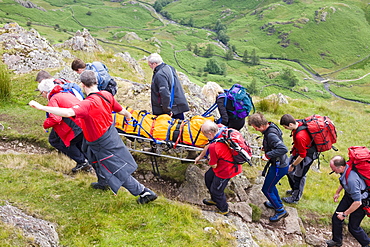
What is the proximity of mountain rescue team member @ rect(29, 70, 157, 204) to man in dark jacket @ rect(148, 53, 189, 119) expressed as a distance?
7.33 feet

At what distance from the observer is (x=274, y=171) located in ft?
24.8

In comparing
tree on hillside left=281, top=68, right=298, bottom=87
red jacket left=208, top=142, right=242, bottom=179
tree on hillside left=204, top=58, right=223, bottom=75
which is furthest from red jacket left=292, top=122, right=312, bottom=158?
tree on hillside left=204, top=58, right=223, bottom=75

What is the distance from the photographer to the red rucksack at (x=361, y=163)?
6297 mm

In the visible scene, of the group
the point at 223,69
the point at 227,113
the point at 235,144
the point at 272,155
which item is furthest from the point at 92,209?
the point at 223,69

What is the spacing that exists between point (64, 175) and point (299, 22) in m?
214

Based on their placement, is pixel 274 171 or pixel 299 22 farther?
pixel 299 22

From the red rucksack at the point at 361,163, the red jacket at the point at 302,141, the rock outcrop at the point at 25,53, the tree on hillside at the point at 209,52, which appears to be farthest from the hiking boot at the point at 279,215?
the tree on hillside at the point at 209,52

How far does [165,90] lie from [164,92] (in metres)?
0.07

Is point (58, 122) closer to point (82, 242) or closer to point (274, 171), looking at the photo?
point (82, 242)

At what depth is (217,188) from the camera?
23.0 feet

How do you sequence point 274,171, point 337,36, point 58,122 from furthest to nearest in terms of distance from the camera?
point 337,36, point 274,171, point 58,122

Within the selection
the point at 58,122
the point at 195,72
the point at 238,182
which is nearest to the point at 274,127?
the point at 238,182

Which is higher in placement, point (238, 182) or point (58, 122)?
point (58, 122)

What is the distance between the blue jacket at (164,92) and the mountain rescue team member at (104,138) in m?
2.22
